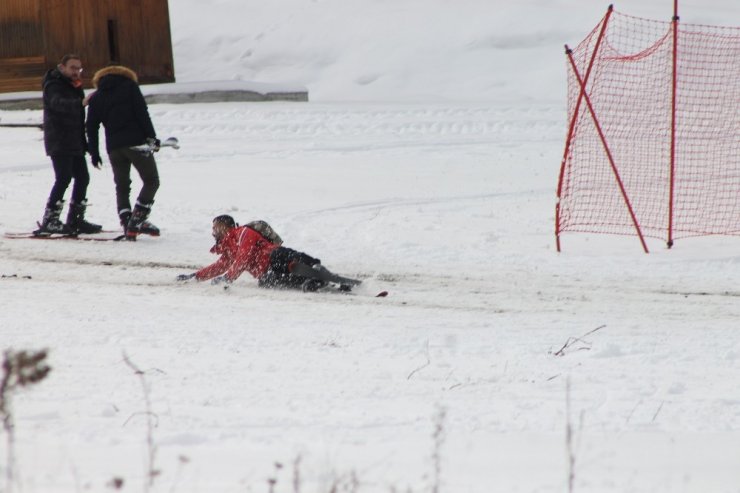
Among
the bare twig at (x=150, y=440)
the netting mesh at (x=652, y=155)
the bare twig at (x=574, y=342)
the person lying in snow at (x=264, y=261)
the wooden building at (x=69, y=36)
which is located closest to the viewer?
the bare twig at (x=150, y=440)

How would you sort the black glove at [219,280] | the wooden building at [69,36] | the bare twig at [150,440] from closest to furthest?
the bare twig at [150,440] < the black glove at [219,280] < the wooden building at [69,36]

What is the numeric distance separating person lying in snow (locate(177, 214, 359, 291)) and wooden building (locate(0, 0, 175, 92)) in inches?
532

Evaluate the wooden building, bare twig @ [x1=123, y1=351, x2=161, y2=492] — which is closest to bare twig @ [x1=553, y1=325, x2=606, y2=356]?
bare twig @ [x1=123, y1=351, x2=161, y2=492]

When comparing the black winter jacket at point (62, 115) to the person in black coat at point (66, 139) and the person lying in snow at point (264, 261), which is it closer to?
the person in black coat at point (66, 139)

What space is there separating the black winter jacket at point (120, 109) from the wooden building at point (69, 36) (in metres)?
10.7

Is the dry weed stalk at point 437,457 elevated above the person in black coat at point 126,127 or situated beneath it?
situated beneath

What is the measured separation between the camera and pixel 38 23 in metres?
21.0

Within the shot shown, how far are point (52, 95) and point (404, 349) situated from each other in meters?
5.44

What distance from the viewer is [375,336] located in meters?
7.25

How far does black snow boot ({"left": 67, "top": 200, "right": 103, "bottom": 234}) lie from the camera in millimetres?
11281

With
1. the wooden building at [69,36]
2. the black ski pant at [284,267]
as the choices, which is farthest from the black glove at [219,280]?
the wooden building at [69,36]

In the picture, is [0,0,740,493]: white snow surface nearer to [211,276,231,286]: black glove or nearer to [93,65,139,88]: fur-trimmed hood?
[211,276,231,286]: black glove

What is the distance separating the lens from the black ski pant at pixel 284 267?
862cm

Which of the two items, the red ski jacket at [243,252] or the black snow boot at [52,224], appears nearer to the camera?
the red ski jacket at [243,252]
